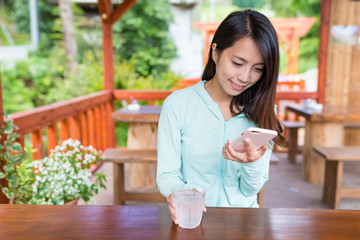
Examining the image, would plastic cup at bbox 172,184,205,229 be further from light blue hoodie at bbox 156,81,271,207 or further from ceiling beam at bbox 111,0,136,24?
ceiling beam at bbox 111,0,136,24

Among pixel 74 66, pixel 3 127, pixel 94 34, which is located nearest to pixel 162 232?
pixel 3 127

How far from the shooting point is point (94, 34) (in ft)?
39.1

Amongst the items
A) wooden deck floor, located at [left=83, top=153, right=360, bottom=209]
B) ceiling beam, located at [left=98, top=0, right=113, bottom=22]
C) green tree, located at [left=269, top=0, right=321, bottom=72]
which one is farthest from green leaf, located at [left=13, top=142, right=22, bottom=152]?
green tree, located at [left=269, top=0, right=321, bottom=72]

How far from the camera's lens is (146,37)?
37.6 feet

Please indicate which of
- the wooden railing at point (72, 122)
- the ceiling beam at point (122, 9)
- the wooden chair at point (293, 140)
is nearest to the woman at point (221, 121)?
the wooden railing at point (72, 122)

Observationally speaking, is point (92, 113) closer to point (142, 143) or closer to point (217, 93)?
point (142, 143)

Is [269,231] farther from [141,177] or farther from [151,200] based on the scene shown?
[141,177]

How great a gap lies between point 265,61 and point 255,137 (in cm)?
30

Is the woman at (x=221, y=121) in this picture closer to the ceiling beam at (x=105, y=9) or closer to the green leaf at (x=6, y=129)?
the green leaf at (x=6, y=129)

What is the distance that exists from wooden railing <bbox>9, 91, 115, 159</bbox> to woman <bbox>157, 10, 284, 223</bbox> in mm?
1386

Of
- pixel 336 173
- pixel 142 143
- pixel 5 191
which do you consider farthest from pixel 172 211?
pixel 142 143

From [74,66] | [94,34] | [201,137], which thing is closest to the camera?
[201,137]

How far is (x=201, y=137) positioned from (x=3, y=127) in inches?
48.7

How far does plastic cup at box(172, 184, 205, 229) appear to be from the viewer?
2.77 ft
